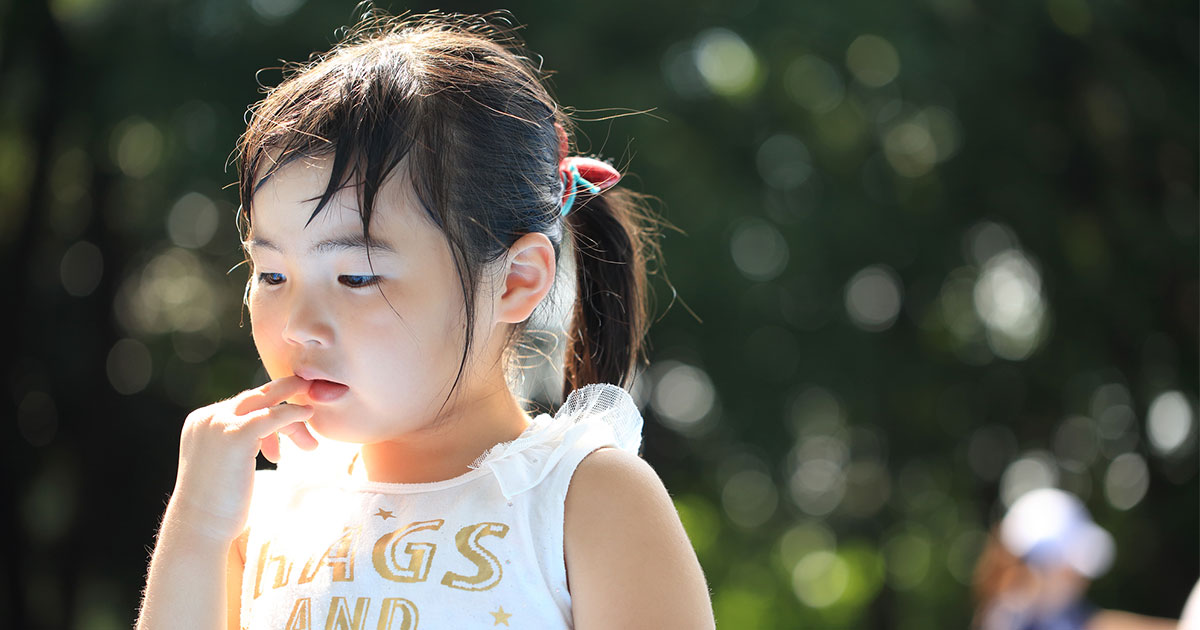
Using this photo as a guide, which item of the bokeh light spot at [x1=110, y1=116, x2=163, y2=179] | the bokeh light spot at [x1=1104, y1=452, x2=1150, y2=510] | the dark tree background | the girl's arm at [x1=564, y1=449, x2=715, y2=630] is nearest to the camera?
the girl's arm at [x1=564, y1=449, x2=715, y2=630]

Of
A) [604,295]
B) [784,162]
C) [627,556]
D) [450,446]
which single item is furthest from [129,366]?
[627,556]

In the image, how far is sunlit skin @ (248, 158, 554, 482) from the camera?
1224mm

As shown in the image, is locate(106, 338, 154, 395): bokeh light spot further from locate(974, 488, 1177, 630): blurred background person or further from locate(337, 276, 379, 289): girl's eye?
locate(337, 276, 379, 289): girl's eye

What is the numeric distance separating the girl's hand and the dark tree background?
4.07m

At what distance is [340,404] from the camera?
1264mm

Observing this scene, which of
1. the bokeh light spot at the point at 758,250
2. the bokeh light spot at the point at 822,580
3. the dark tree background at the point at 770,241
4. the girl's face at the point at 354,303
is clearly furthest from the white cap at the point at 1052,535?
the bokeh light spot at the point at 822,580

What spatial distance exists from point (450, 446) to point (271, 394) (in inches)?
8.7

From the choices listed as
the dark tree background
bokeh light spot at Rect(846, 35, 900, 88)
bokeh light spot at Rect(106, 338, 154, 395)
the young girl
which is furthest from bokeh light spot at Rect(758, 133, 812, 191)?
the young girl

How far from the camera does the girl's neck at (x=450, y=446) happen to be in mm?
1352

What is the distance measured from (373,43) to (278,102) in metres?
0.14

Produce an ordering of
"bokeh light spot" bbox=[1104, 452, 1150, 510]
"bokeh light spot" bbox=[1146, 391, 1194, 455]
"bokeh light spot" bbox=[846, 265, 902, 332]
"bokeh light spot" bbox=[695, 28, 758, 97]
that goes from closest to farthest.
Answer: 1. "bokeh light spot" bbox=[695, 28, 758, 97]
2. "bokeh light spot" bbox=[846, 265, 902, 332]
3. "bokeh light spot" bbox=[1146, 391, 1194, 455]
4. "bokeh light spot" bbox=[1104, 452, 1150, 510]

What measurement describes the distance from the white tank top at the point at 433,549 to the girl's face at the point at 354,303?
4.3 inches

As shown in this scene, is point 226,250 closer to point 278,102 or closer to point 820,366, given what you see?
point 820,366

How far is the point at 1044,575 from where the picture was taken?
14.1 ft
